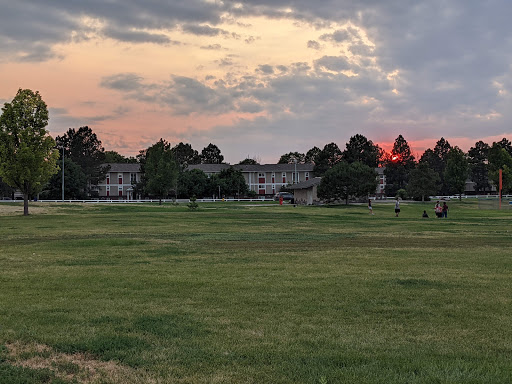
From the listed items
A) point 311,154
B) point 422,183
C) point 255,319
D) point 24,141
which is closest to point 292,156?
point 311,154

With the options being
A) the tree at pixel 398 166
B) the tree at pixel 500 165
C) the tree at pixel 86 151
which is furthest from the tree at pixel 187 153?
the tree at pixel 500 165

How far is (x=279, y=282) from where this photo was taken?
11.2 metres

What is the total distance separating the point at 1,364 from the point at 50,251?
11.8 m

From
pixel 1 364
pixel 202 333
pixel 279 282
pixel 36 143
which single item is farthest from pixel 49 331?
pixel 36 143

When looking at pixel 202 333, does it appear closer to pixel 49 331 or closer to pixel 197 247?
A: pixel 49 331

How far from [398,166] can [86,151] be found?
7917 cm

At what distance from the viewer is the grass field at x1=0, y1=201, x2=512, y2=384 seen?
5.78 m

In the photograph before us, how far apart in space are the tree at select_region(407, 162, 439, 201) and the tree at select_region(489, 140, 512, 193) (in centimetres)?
1014

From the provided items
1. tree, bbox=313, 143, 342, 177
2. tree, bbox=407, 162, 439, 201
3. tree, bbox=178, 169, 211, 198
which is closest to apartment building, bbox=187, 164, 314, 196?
tree, bbox=313, 143, 342, 177

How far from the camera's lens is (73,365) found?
5.92 meters

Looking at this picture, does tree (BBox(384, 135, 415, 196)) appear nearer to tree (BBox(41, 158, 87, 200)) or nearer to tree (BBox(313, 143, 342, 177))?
tree (BBox(313, 143, 342, 177))

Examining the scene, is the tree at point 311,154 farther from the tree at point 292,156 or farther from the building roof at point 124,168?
the building roof at point 124,168

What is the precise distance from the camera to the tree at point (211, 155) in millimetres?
178375

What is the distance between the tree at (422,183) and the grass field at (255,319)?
80182 mm
